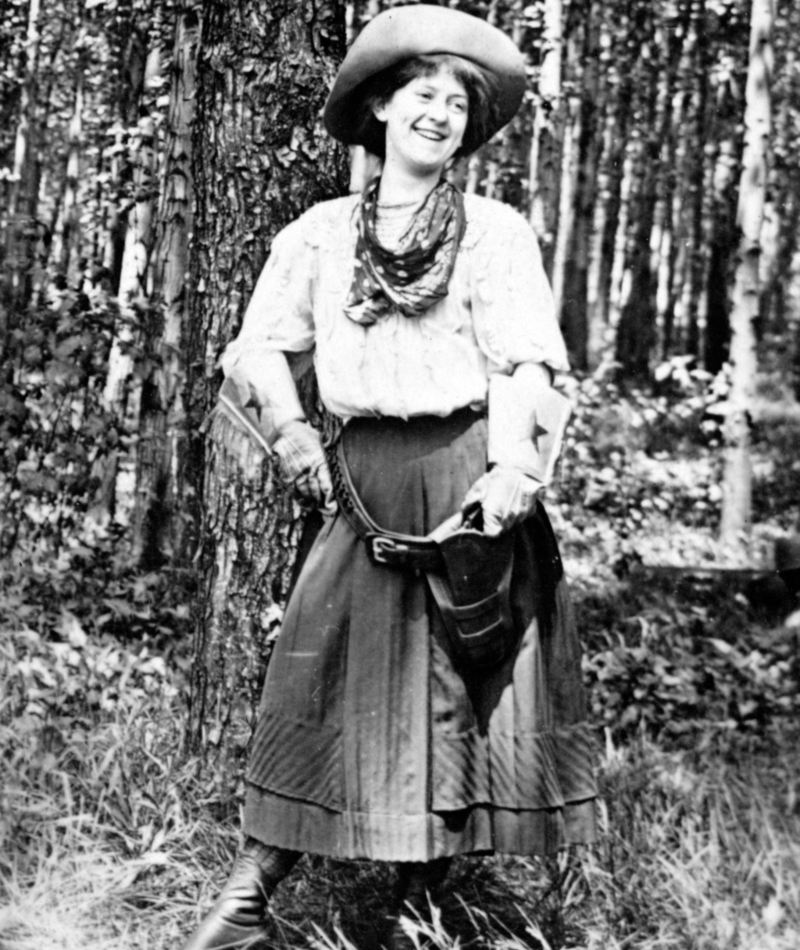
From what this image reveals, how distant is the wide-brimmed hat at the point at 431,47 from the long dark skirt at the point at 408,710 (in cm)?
80

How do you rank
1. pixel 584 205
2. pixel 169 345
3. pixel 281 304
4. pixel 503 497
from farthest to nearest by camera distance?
1. pixel 584 205
2. pixel 169 345
3. pixel 281 304
4. pixel 503 497

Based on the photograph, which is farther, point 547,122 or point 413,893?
point 547,122

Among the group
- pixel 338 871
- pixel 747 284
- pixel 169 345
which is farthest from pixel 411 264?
pixel 747 284

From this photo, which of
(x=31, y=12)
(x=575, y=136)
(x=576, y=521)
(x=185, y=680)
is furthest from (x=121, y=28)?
(x=575, y=136)

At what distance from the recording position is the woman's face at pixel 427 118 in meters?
2.71

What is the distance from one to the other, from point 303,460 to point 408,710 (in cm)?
64

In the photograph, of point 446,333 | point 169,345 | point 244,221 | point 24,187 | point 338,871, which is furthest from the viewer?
point 24,187

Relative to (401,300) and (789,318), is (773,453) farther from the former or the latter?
(401,300)

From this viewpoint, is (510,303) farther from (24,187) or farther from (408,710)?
(24,187)

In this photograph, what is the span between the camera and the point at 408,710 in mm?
2697

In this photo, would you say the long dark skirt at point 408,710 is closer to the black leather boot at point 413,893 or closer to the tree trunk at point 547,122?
the black leather boot at point 413,893

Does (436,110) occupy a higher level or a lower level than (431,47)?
lower

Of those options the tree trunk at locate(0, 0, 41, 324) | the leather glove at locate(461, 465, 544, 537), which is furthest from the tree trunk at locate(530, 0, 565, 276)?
the leather glove at locate(461, 465, 544, 537)

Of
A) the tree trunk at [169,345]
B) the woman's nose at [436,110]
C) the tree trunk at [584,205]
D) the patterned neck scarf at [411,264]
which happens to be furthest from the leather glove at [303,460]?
the tree trunk at [584,205]
